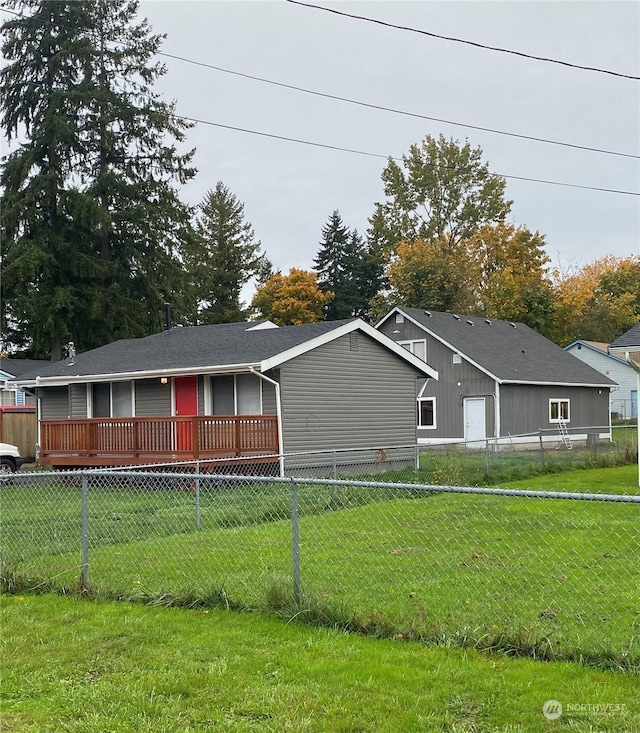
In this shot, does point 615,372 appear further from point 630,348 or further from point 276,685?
point 276,685

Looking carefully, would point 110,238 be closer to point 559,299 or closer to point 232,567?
point 559,299

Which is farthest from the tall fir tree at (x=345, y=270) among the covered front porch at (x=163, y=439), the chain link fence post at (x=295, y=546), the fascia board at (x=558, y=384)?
the chain link fence post at (x=295, y=546)

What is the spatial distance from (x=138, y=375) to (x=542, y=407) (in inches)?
683

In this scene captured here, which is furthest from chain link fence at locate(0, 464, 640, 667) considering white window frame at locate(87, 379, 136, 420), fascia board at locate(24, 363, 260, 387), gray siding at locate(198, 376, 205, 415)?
white window frame at locate(87, 379, 136, 420)

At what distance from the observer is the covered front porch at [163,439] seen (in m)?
16.4

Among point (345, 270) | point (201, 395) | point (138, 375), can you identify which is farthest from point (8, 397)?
point (345, 270)

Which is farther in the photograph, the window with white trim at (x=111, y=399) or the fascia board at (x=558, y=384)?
the fascia board at (x=558, y=384)

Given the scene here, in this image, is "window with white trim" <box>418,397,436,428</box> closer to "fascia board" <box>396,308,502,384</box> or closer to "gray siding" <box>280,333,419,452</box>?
"fascia board" <box>396,308,502,384</box>

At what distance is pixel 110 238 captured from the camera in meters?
38.6

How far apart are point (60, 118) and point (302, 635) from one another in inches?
1390

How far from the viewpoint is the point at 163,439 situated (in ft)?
55.5

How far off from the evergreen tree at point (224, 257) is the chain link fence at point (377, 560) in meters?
44.3

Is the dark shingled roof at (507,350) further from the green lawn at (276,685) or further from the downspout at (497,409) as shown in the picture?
the green lawn at (276,685)

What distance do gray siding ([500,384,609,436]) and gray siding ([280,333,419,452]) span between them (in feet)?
25.1
